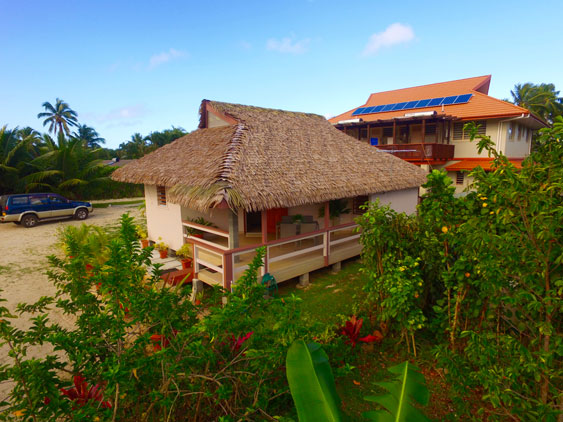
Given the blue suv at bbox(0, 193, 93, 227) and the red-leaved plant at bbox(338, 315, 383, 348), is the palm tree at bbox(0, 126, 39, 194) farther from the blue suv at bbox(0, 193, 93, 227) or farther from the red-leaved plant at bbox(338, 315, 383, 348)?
the red-leaved plant at bbox(338, 315, 383, 348)

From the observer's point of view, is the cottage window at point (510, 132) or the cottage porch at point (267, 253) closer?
the cottage porch at point (267, 253)

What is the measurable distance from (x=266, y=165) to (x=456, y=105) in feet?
62.2

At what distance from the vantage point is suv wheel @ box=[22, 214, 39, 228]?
16.6 m

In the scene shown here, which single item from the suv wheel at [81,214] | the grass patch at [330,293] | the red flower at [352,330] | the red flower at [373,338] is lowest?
the grass patch at [330,293]

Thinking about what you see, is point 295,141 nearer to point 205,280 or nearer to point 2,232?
point 205,280

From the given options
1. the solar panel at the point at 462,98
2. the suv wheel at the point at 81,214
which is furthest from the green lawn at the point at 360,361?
the solar panel at the point at 462,98

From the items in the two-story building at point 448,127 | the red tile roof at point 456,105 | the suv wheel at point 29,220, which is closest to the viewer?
the suv wheel at point 29,220

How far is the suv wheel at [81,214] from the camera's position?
1877 cm

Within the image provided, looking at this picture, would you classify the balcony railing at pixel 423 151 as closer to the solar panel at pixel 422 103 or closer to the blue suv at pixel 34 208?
the solar panel at pixel 422 103

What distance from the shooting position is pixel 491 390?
2637 mm

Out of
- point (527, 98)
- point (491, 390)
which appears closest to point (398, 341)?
point (491, 390)

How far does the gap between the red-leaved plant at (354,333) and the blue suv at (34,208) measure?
18.1 metres

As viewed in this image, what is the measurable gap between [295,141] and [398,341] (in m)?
6.99

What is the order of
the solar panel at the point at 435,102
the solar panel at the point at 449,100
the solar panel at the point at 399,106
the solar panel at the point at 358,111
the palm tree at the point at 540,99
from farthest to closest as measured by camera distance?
the palm tree at the point at 540,99 → the solar panel at the point at 358,111 → the solar panel at the point at 399,106 → the solar panel at the point at 435,102 → the solar panel at the point at 449,100
